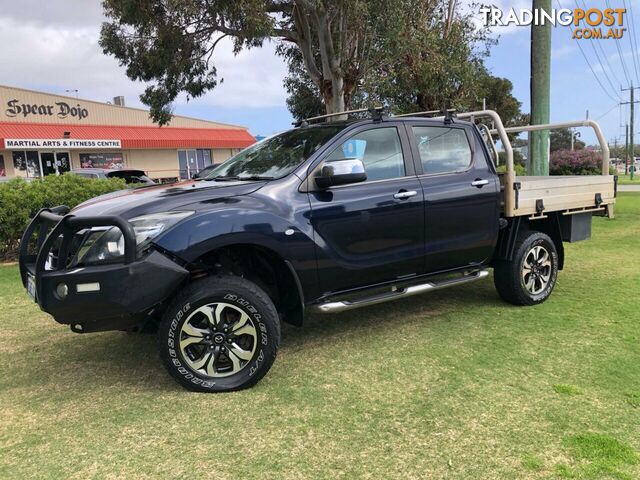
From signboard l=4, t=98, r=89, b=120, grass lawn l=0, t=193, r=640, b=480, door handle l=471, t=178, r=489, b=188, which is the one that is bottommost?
grass lawn l=0, t=193, r=640, b=480

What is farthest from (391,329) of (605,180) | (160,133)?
(160,133)

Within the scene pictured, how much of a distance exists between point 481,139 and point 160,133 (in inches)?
1292

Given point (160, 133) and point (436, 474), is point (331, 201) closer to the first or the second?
point (436, 474)

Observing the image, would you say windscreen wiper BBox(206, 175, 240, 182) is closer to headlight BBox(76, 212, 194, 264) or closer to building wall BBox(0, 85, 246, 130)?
headlight BBox(76, 212, 194, 264)

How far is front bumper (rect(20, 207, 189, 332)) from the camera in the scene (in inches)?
129

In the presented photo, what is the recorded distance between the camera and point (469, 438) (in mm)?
2971

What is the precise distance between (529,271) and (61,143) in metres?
29.7

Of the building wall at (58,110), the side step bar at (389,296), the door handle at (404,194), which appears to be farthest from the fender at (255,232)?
the building wall at (58,110)

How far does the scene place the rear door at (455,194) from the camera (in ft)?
15.2

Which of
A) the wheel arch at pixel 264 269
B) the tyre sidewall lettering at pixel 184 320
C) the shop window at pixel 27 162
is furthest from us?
the shop window at pixel 27 162

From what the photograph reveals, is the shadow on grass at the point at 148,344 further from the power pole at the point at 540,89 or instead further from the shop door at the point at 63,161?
the shop door at the point at 63,161

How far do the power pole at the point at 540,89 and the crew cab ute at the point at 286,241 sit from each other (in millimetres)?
5472

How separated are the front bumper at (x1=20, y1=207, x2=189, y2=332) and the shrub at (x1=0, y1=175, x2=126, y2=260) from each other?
214 inches

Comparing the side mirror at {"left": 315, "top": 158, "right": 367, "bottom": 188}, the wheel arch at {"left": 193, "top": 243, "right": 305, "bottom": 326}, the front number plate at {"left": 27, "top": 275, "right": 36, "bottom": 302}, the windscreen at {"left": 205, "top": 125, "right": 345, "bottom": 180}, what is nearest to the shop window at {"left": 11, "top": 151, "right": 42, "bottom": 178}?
the windscreen at {"left": 205, "top": 125, "right": 345, "bottom": 180}
